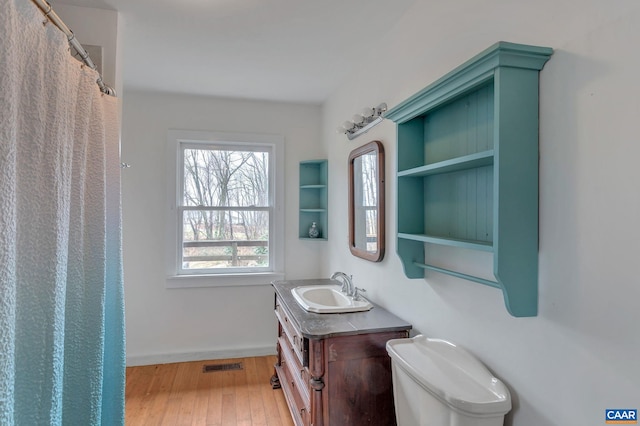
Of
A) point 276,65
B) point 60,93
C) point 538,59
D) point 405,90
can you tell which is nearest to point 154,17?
point 276,65

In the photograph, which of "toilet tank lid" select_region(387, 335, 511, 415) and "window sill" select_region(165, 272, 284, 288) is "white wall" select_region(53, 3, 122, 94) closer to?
"window sill" select_region(165, 272, 284, 288)

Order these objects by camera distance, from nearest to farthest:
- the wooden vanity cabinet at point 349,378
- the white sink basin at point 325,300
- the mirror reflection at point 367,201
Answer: the wooden vanity cabinet at point 349,378 → the white sink basin at point 325,300 → the mirror reflection at point 367,201

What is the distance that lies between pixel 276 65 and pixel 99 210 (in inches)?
67.8

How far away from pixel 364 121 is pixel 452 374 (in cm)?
157

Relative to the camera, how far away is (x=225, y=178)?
3271 mm

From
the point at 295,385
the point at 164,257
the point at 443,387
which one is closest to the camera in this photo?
the point at 443,387

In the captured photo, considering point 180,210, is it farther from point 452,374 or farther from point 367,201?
point 452,374

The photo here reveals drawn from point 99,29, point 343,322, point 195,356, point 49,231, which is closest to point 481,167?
point 343,322

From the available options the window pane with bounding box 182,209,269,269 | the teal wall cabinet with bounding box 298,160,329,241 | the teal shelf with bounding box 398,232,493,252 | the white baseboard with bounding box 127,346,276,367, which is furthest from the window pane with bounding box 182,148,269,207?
the teal shelf with bounding box 398,232,493,252

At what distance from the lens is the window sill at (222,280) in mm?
3078

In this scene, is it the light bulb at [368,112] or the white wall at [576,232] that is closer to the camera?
the white wall at [576,232]

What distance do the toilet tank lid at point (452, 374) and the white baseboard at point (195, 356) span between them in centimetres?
205

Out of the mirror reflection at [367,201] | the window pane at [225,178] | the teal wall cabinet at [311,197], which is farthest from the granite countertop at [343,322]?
the window pane at [225,178]

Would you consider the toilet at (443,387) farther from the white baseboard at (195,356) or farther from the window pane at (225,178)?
the window pane at (225,178)
